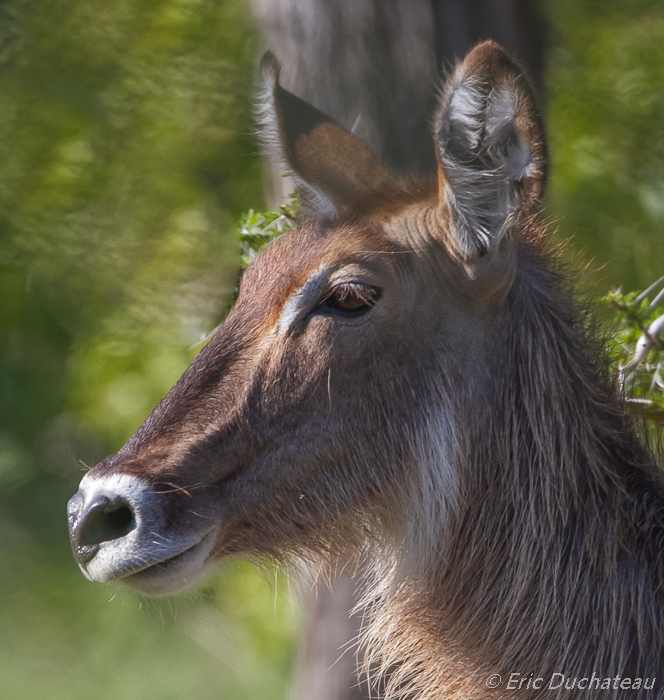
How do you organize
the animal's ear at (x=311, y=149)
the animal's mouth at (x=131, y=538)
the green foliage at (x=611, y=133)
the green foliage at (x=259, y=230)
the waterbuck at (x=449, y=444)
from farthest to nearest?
the green foliage at (x=611, y=133)
the green foliage at (x=259, y=230)
the animal's ear at (x=311, y=149)
the waterbuck at (x=449, y=444)
the animal's mouth at (x=131, y=538)

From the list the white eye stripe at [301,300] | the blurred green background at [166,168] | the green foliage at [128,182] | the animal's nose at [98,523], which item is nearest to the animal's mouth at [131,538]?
the animal's nose at [98,523]

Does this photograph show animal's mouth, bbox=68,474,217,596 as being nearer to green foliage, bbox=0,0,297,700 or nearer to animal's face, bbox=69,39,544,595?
animal's face, bbox=69,39,544,595

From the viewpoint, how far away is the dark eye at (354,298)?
258 centimetres

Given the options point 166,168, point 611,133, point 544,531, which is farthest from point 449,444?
point 166,168

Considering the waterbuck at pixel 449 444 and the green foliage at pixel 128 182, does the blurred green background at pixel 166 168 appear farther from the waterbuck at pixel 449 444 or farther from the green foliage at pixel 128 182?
the waterbuck at pixel 449 444

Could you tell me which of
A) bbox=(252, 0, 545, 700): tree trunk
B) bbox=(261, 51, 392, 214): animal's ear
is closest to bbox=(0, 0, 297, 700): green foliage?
bbox=(252, 0, 545, 700): tree trunk

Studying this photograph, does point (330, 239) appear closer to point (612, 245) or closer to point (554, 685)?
point (554, 685)

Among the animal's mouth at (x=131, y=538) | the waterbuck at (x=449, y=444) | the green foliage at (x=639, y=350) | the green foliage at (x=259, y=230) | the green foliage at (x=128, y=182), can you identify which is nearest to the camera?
the animal's mouth at (x=131, y=538)

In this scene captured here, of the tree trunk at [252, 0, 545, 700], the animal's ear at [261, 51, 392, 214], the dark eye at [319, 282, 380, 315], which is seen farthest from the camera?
the tree trunk at [252, 0, 545, 700]

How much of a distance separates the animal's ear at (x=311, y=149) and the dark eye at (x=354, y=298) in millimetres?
478

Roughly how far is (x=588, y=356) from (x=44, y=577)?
27.5 ft

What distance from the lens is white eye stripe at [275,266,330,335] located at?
2.60m

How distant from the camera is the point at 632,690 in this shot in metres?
2.43

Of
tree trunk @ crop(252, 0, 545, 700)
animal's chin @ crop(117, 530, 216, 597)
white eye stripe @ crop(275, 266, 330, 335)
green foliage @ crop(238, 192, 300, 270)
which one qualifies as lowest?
animal's chin @ crop(117, 530, 216, 597)
